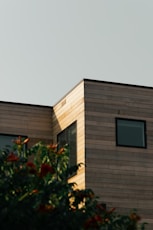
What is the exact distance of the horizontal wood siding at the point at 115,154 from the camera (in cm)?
2112

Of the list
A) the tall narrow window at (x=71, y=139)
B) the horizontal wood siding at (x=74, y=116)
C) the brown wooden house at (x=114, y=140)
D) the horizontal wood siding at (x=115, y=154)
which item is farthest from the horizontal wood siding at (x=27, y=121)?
the horizontal wood siding at (x=115, y=154)

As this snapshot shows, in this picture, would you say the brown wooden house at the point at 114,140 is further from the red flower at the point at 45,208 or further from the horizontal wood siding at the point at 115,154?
the red flower at the point at 45,208

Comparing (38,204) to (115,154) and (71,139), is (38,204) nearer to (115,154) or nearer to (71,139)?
(115,154)

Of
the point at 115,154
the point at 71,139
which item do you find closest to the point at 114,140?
the point at 115,154

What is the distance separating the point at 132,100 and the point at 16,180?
414 inches

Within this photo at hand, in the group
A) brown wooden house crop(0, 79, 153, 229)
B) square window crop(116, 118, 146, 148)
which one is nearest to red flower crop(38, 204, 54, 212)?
brown wooden house crop(0, 79, 153, 229)

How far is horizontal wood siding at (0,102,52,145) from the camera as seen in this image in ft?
79.4

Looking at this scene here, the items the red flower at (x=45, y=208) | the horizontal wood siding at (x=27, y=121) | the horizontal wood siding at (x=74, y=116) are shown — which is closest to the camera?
the red flower at (x=45, y=208)

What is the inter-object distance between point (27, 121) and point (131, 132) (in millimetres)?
4407

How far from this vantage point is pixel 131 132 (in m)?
22.1

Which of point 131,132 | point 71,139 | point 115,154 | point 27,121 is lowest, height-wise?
point 115,154

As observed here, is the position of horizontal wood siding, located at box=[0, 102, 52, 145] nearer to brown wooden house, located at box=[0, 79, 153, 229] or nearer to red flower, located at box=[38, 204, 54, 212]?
brown wooden house, located at box=[0, 79, 153, 229]

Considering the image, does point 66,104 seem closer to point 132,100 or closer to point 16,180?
point 132,100

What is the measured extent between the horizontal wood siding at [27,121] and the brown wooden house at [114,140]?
65.5 inches
